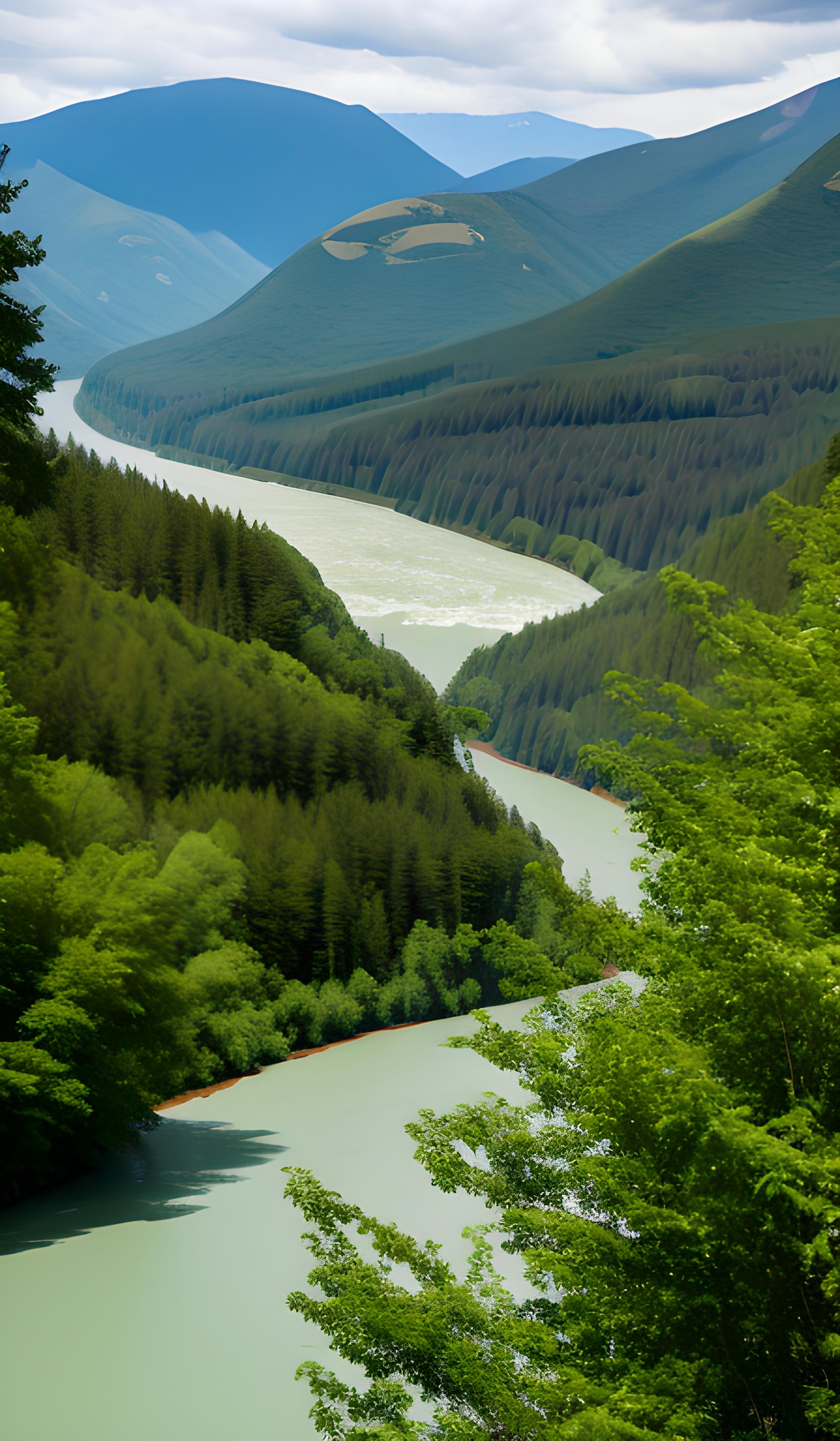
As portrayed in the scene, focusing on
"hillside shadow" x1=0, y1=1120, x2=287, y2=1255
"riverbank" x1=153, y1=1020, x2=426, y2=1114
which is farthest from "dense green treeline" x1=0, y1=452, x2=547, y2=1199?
"hillside shadow" x1=0, y1=1120, x2=287, y2=1255

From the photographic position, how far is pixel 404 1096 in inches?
1877

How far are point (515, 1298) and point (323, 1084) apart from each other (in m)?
24.5

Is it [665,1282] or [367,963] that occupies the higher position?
[665,1282]

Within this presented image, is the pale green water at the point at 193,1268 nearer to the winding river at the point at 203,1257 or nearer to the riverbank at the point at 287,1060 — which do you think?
the winding river at the point at 203,1257

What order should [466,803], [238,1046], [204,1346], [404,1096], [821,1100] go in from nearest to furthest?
[821,1100], [204,1346], [404,1096], [238,1046], [466,803]

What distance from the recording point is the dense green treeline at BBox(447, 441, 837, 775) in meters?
165

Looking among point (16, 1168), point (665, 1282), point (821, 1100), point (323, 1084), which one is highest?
point (821, 1100)

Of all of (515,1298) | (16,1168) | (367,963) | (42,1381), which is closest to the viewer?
(42,1381)

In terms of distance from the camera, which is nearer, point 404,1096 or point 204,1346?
point 204,1346

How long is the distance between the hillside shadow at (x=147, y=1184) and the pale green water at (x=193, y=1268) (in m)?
0.07

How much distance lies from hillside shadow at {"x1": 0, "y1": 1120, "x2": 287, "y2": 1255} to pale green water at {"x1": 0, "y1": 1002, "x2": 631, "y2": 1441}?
7 cm

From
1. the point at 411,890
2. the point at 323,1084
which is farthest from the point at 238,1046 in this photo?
the point at 411,890

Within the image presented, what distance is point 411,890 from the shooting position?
6600 centimetres

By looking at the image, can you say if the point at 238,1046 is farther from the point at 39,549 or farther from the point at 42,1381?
the point at 42,1381
